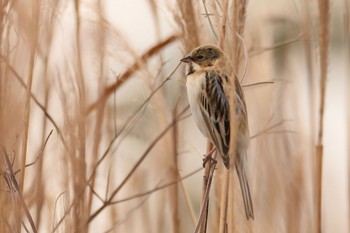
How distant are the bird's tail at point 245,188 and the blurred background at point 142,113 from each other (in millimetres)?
30

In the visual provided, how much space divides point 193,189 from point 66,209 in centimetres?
270

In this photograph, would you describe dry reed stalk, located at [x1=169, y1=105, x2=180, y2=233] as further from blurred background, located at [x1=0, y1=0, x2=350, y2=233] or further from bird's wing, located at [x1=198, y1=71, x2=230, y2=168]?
bird's wing, located at [x1=198, y1=71, x2=230, y2=168]

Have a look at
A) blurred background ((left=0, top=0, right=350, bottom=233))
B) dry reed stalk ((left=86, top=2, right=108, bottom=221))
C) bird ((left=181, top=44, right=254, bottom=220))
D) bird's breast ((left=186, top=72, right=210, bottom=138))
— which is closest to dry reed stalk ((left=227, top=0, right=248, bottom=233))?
blurred background ((left=0, top=0, right=350, bottom=233))

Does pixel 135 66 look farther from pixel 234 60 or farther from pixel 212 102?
pixel 234 60

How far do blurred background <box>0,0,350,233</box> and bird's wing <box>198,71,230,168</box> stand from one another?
0.25ft

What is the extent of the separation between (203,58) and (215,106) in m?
0.16

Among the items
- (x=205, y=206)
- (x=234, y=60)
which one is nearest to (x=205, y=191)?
(x=205, y=206)

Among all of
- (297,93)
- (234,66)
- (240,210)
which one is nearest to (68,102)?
(234,66)

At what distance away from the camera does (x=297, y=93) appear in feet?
8.45

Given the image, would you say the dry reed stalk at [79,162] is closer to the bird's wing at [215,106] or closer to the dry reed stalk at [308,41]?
the dry reed stalk at [308,41]

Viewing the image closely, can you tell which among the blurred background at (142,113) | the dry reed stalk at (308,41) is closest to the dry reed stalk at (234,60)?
the blurred background at (142,113)

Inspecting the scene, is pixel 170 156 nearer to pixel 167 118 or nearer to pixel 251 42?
pixel 167 118

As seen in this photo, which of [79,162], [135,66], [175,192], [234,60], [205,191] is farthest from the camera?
[175,192]

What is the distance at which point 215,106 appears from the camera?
248 cm
